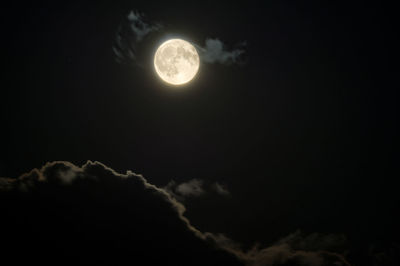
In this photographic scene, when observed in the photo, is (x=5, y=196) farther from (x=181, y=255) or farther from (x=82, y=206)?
(x=181, y=255)

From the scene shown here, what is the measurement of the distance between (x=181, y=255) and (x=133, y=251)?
41.8 m

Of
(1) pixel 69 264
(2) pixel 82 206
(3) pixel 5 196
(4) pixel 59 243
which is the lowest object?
(1) pixel 69 264

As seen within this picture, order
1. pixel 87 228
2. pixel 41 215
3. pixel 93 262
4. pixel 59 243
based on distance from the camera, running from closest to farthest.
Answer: pixel 59 243
pixel 41 215
pixel 93 262
pixel 87 228

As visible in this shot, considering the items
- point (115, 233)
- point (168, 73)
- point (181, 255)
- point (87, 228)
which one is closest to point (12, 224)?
point (87, 228)

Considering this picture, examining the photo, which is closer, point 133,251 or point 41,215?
point 41,215

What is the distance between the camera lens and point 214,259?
605ft

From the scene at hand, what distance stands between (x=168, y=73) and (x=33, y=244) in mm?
149845

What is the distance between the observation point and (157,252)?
168375 millimetres

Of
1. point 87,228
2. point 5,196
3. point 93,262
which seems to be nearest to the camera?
point 5,196

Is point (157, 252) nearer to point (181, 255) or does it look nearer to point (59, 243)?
point (181, 255)

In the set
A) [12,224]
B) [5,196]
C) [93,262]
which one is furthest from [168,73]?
[93,262]

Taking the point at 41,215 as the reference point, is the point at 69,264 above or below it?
below

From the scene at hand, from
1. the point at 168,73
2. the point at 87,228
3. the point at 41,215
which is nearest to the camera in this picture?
the point at 168,73

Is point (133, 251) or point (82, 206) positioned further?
point (133, 251)
